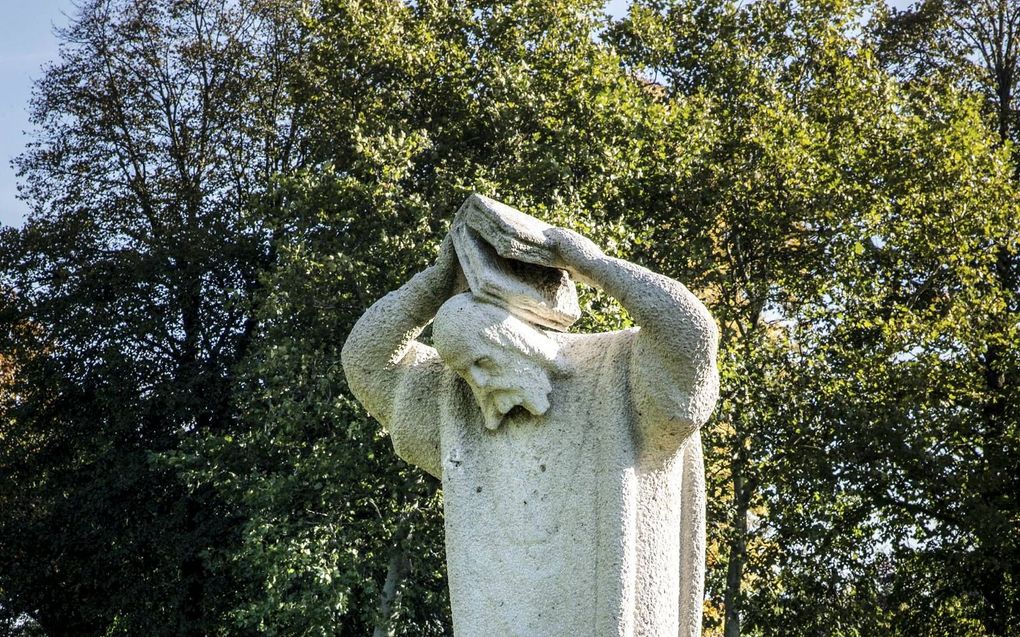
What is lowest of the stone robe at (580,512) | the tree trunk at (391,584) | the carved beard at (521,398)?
the stone robe at (580,512)

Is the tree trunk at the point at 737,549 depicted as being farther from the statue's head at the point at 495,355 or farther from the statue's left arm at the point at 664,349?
the statue's left arm at the point at 664,349

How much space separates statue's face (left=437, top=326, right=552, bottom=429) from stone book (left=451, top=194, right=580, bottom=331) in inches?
5.7

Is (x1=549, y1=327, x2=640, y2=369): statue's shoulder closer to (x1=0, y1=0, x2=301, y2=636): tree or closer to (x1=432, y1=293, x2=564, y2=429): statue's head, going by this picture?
(x1=432, y1=293, x2=564, y2=429): statue's head

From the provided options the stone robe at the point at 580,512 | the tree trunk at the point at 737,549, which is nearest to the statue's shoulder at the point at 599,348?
the stone robe at the point at 580,512

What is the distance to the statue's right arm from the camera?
527 centimetres

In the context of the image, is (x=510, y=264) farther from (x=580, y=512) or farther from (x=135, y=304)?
(x=135, y=304)

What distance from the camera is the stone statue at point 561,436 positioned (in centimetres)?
469

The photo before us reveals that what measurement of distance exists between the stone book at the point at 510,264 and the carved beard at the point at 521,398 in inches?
9.6

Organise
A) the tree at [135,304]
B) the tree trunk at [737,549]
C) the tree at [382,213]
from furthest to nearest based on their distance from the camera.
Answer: the tree at [135,304] < the tree trunk at [737,549] < the tree at [382,213]

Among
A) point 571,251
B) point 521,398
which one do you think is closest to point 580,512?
point 521,398

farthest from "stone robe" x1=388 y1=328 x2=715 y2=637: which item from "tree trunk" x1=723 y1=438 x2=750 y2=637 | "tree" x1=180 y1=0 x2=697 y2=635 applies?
"tree trunk" x1=723 y1=438 x2=750 y2=637

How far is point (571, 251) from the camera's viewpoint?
15.9 ft

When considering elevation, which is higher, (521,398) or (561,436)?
(521,398)

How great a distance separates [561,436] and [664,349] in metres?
0.53
